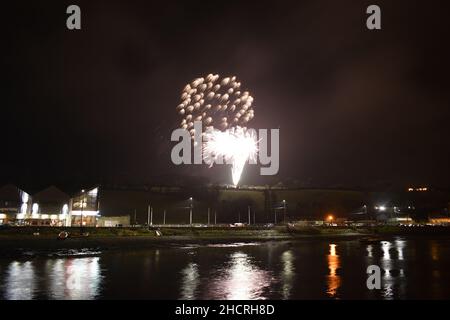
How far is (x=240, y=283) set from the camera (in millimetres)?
30922

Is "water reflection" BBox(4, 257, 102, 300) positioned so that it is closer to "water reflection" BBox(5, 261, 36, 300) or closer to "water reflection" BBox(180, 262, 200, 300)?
"water reflection" BBox(5, 261, 36, 300)

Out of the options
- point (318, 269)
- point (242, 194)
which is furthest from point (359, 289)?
point (242, 194)

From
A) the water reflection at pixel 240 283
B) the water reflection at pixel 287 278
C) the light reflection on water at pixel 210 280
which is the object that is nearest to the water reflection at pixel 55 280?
the light reflection on water at pixel 210 280

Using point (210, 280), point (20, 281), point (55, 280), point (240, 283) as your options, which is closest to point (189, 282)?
point (210, 280)

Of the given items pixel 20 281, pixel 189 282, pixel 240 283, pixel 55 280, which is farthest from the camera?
pixel 189 282

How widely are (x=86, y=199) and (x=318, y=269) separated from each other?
7547 cm

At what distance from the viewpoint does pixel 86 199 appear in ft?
337

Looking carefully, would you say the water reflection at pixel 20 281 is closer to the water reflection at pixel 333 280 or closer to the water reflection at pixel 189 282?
the water reflection at pixel 189 282

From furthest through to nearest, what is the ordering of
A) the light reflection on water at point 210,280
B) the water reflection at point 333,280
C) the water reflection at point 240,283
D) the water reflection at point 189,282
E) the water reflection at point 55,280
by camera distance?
the water reflection at point 333,280 → the light reflection on water at point 210,280 → the water reflection at point 189,282 → the water reflection at point 240,283 → the water reflection at point 55,280

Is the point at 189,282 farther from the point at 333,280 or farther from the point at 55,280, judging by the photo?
the point at 333,280

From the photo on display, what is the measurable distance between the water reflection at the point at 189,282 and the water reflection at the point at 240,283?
1225mm

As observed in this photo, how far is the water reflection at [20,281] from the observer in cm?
2533

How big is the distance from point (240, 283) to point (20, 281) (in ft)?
52.8
